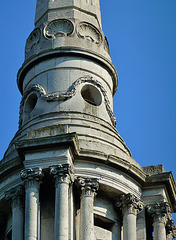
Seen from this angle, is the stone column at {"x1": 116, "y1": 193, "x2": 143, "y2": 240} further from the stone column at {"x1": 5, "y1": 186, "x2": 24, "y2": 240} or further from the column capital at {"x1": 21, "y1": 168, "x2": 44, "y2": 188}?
the stone column at {"x1": 5, "y1": 186, "x2": 24, "y2": 240}

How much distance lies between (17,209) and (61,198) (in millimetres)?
2386

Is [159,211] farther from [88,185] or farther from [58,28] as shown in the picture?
[58,28]

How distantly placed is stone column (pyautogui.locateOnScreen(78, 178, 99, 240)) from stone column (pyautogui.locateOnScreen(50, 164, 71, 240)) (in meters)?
0.96

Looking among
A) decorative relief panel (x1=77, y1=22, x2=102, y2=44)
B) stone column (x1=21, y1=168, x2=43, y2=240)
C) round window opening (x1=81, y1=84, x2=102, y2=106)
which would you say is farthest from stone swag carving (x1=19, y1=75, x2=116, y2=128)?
stone column (x1=21, y1=168, x2=43, y2=240)

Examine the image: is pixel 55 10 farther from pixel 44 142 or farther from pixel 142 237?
pixel 142 237

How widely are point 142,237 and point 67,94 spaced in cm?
718

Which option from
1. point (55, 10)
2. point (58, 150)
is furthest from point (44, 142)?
point (55, 10)

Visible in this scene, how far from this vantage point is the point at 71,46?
147ft

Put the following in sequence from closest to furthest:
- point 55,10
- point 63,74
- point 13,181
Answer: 1. point 13,181
2. point 63,74
3. point 55,10

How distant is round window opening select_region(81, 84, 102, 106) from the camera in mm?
44188

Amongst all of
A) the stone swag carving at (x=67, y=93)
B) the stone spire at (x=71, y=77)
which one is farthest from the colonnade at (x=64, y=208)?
the stone swag carving at (x=67, y=93)

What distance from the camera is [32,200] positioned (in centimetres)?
3869

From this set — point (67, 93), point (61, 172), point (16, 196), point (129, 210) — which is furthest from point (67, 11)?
point (129, 210)

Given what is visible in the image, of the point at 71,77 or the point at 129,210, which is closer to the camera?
the point at 129,210
